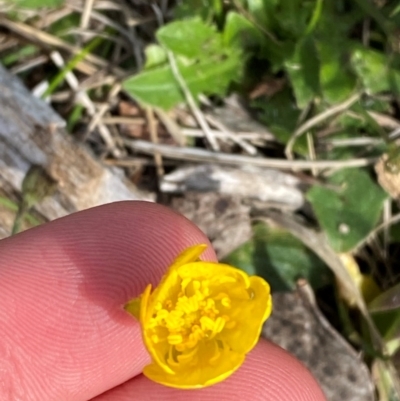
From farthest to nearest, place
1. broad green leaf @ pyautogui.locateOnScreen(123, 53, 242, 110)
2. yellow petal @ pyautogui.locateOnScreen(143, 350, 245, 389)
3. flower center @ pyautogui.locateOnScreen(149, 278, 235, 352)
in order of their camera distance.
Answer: broad green leaf @ pyautogui.locateOnScreen(123, 53, 242, 110), flower center @ pyautogui.locateOnScreen(149, 278, 235, 352), yellow petal @ pyautogui.locateOnScreen(143, 350, 245, 389)

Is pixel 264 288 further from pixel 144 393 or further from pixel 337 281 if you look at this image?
pixel 337 281

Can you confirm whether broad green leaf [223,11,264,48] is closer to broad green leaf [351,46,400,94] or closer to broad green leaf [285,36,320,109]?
broad green leaf [285,36,320,109]

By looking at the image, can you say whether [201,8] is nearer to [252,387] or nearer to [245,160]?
[245,160]

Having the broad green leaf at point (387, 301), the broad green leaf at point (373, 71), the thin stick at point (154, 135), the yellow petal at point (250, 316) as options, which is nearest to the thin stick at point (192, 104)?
the thin stick at point (154, 135)

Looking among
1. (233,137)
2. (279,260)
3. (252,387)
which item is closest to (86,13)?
(233,137)

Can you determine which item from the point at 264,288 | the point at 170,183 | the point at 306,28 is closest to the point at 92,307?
the point at 264,288

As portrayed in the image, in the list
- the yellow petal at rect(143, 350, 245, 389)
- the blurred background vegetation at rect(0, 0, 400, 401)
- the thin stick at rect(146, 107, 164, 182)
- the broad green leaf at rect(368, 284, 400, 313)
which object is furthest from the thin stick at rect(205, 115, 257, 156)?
the yellow petal at rect(143, 350, 245, 389)
